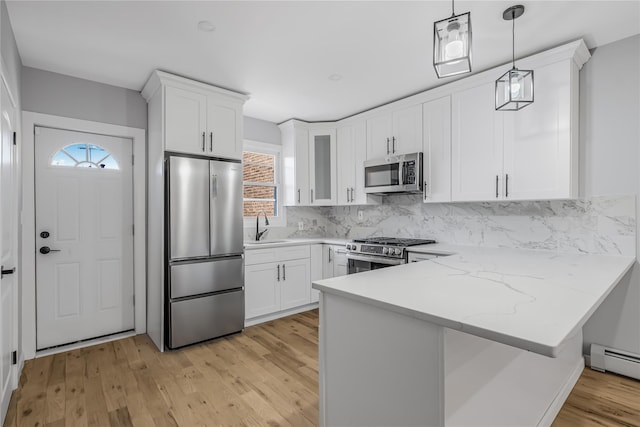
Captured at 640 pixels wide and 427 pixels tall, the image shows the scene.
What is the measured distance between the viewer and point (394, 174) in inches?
142

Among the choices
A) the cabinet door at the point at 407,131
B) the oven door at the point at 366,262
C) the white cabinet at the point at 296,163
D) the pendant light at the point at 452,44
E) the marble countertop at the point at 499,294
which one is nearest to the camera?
the marble countertop at the point at 499,294

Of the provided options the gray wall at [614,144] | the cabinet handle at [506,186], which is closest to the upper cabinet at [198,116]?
the cabinet handle at [506,186]

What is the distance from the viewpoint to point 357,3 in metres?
2.03

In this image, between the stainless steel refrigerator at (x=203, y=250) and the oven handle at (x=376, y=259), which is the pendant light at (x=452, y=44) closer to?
the oven handle at (x=376, y=259)

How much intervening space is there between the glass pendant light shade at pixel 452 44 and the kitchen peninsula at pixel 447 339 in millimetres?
986

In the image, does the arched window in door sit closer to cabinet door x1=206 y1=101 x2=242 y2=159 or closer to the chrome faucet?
cabinet door x1=206 y1=101 x2=242 y2=159

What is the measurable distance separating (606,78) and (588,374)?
2.28m

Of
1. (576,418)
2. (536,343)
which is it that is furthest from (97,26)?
(576,418)

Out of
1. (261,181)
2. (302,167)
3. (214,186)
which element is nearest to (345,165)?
(302,167)

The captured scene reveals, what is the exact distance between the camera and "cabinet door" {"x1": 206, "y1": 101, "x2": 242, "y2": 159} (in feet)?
10.7

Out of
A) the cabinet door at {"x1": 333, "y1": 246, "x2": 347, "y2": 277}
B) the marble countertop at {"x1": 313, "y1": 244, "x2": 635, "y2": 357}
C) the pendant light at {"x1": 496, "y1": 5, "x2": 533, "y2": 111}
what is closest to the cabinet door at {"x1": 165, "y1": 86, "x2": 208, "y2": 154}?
the cabinet door at {"x1": 333, "y1": 246, "x2": 347, "y2": 277}

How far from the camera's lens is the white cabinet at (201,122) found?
3014 mm

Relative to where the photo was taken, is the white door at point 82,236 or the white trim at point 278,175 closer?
the white door at point 82,236

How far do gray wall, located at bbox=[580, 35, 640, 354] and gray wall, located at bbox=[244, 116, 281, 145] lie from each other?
11.0ft
